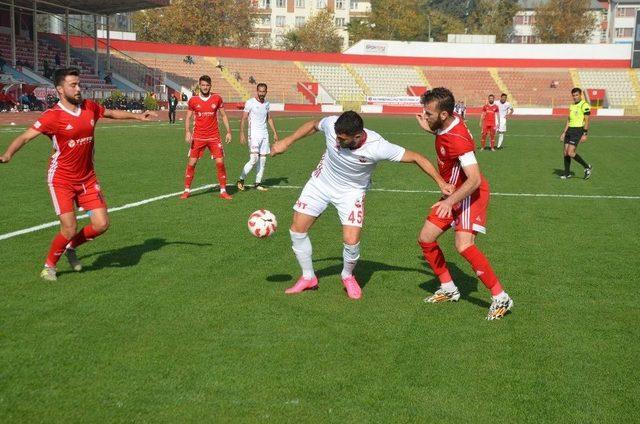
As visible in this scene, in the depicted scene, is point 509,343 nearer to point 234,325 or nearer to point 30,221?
point 234,325

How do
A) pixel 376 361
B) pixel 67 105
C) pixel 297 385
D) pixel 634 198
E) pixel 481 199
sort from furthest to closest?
pixel 634 198 → pixel 67 105 → pixel 481 199 → pixel 376 361 → pixel 297 385

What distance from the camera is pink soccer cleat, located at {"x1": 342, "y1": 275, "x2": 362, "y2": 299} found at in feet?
24.5

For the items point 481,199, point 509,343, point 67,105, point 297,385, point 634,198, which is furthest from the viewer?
point 634,198

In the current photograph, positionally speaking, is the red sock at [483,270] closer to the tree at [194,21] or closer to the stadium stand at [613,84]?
the stadium stand at [613,84]

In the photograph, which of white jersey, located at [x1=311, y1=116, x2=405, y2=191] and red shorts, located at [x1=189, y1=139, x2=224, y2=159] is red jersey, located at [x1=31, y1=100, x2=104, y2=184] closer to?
white jersey, located at [x1=311, y1=116, x2=405, y2=191]

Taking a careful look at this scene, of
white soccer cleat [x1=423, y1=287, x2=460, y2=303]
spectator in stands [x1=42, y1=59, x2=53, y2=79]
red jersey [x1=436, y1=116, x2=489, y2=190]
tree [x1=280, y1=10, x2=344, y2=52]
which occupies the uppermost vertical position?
tree [x1=280, y1=10, x2=344, y2=52]

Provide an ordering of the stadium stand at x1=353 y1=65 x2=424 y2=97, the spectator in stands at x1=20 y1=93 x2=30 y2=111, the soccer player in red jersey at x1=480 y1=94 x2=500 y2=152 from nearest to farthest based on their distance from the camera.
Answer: the soccer player in red jersey at x1=480 y1=94 x2=500 y2=152 < the spectator in stands at x1=20 y1=93 x2=30 y2=111 < the stadium stand at x1=353 y1=65 x2=424 y2=97

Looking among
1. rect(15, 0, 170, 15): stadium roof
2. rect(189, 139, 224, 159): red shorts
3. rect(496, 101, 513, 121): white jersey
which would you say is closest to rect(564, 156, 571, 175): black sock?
rect(189, 139, 224, 159): red shorts

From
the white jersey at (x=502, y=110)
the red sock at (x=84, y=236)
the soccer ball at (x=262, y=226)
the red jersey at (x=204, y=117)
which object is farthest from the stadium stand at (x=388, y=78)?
the red sock at (x=84, y=236)

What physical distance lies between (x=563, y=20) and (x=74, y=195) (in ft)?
351

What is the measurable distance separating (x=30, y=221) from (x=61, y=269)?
124 inches

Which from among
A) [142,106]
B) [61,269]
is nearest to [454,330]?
[61,269]

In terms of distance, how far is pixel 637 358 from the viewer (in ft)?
19.5

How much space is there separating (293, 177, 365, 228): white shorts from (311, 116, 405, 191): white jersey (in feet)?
0.19
